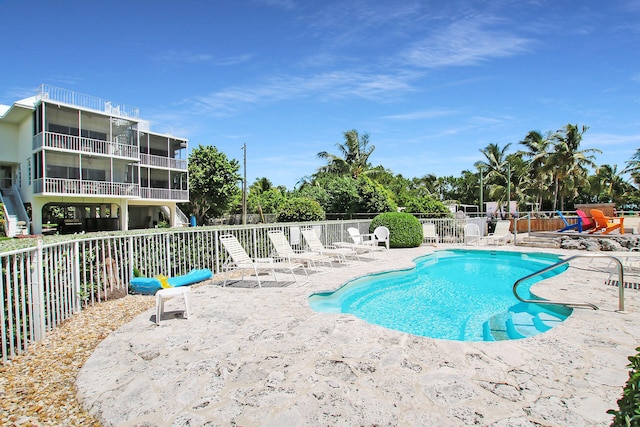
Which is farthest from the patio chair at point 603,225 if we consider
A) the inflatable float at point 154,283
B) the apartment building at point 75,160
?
the apartment building at point 75,160

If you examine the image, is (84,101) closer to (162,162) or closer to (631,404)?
(162,162)

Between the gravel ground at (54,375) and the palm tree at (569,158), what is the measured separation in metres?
40.2

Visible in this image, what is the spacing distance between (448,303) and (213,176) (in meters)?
27.4

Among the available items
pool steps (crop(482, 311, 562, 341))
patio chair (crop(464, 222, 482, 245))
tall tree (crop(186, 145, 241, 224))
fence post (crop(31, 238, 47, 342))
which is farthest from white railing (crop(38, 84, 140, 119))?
pool steps (crop(482, 311, 562, 341))

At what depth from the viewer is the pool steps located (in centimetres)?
547

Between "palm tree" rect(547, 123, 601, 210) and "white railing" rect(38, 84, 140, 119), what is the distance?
126 ft

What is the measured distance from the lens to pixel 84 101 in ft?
76.9

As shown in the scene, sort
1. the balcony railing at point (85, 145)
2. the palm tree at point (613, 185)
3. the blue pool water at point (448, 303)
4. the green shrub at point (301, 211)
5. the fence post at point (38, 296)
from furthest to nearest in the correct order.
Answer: the palm tree at point (613, 185)
the balcony railing at point (85, 145)
the green shrub at point (301, 211)
the blue pool water at point (448, 303)
the fence post at point (38, 296)

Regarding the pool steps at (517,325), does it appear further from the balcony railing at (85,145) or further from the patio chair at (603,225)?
the balcony railing at (85,145)

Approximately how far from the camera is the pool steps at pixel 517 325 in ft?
17.9

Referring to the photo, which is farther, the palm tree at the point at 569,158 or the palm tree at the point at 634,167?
the palm tree at the point at 634,167

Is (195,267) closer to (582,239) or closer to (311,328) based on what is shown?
(311,328)

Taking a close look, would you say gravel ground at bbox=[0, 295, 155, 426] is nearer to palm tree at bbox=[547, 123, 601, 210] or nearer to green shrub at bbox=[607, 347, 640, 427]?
green shrub at bbox=[607, 347, 640, 427]

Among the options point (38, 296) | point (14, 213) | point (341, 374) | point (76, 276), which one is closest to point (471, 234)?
point (341, 374)
